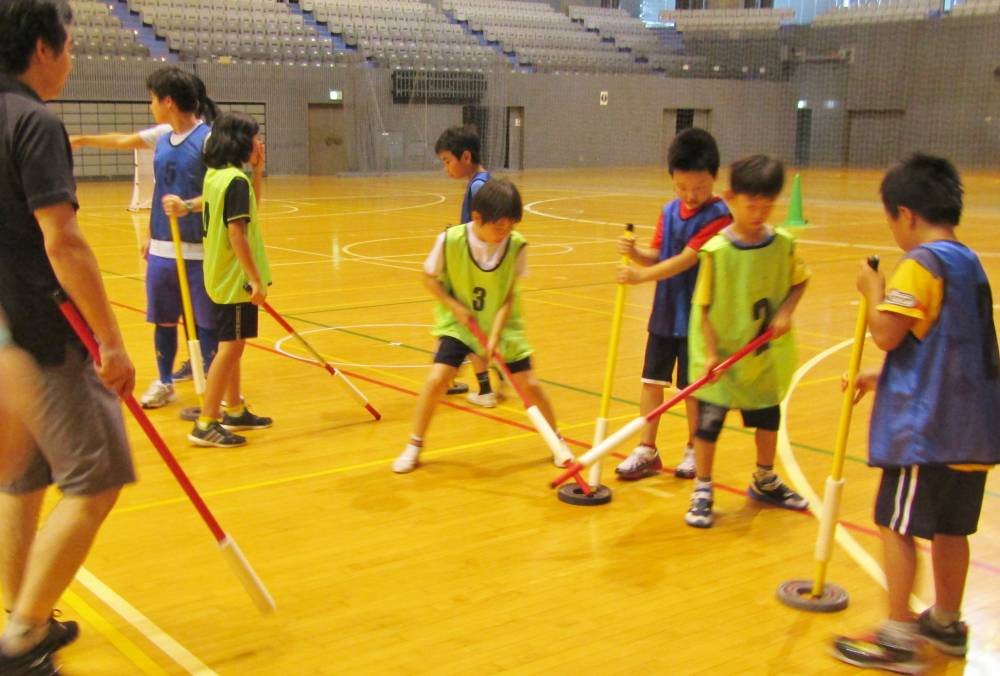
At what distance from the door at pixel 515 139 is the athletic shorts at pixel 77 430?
26113 millimetres

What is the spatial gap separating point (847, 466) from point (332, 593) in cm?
252

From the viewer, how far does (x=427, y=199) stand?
19.1 metres

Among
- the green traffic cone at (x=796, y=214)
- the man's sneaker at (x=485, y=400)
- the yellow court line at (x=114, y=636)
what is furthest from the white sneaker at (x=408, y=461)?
the green traffic cone at (x=796, y=214)

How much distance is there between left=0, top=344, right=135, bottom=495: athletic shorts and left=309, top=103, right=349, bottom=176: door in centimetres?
2327

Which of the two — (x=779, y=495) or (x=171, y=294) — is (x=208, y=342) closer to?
(x=171, y=294)

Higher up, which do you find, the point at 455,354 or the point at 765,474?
the point at 455,354

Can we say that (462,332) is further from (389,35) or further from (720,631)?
(389,35)

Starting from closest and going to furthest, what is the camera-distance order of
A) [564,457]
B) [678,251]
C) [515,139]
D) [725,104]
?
[564,457] → [678,251] → [515,139] → [725,104]

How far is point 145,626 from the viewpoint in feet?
9.94

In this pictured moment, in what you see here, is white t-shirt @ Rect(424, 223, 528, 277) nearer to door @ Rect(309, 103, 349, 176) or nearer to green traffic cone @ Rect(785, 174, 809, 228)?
green traffic cone @ Rect(785, 174, 809, 228)

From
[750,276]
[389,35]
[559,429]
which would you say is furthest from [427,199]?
[750,276]

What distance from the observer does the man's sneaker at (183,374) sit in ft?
20.3

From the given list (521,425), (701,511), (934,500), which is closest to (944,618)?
(934,500)

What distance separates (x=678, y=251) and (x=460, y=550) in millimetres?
1619
